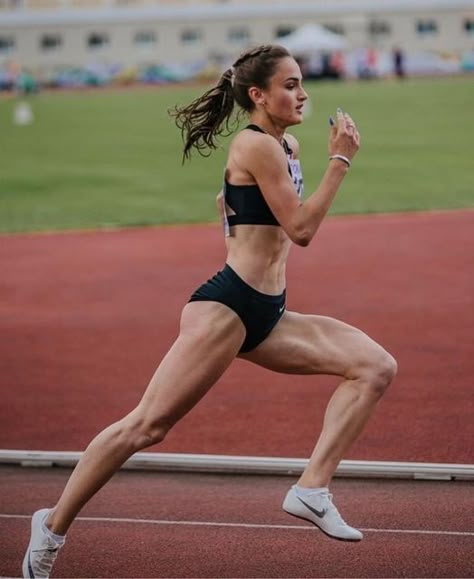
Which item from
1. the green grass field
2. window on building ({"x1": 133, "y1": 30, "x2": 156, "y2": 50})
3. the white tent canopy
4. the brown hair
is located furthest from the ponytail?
window on building ({"x1": 133, "y1": 30, "x2": 156, "y2": 50})

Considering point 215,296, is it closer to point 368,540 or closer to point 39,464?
point 368,540

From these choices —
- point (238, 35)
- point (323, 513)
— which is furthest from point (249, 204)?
point (238, 35)

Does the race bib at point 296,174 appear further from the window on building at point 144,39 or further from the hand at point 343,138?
the window on building at point 144,39

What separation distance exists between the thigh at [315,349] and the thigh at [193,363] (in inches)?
9.2

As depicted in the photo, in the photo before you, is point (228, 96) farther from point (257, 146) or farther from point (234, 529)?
point (234, 529)

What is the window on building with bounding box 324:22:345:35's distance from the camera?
85125 mm

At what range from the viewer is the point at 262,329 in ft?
17.0

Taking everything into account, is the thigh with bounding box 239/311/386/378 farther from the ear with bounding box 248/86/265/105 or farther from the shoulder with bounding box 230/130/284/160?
the ear with bounding box 248/86/265/105

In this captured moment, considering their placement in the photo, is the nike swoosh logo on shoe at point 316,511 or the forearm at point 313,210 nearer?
the forearm at point 313,210

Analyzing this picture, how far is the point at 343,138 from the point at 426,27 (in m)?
83.6

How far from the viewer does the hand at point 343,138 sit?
5.07 metres

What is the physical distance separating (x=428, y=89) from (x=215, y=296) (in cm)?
4587

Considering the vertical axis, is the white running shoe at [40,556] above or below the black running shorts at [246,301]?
below

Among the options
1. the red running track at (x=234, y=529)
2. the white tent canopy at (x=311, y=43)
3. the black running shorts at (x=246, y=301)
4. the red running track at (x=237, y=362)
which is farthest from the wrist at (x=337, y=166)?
the white tent canopy at (x=311, y=43)
